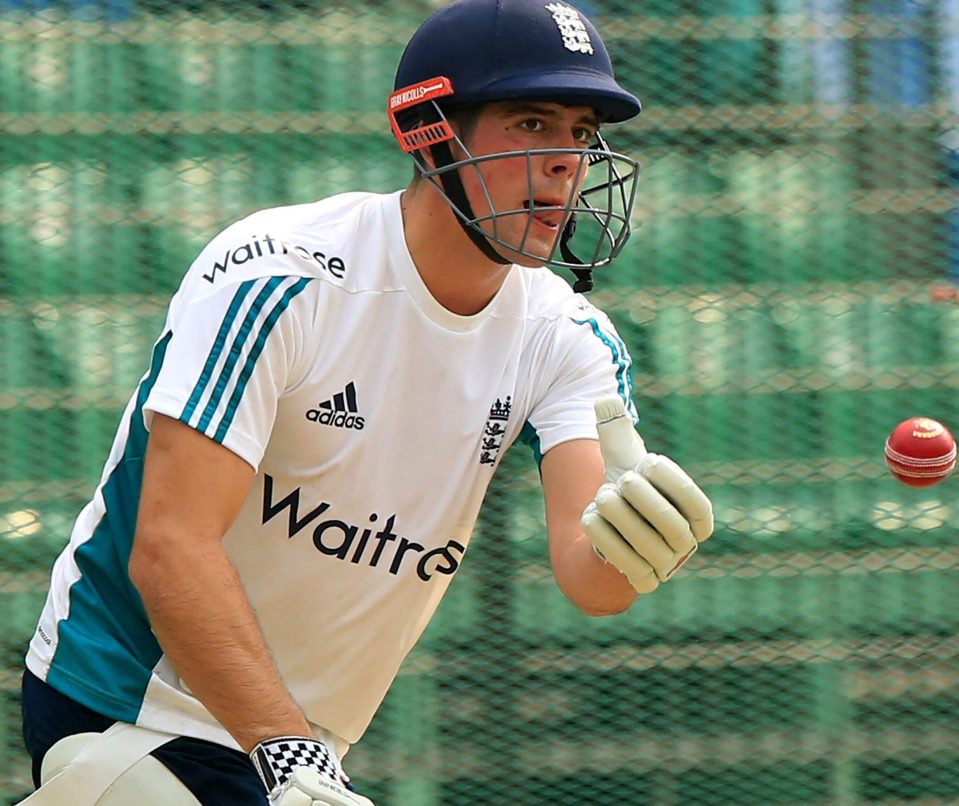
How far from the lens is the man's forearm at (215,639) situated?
7.34 feet

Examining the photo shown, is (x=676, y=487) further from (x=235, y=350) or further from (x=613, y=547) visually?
(x=235, y=350)

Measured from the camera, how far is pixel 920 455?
3.82 metres

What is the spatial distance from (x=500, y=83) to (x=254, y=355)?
618 mm

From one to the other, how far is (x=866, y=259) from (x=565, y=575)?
2.22m

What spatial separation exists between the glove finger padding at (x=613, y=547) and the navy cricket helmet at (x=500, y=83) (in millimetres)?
428

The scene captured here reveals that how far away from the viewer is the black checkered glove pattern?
2193 mm

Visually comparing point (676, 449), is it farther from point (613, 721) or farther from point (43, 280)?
point (43, 280)

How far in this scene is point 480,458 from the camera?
9.05 ft

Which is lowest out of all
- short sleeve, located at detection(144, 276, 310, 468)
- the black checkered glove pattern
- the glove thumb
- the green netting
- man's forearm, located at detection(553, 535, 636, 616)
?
the green netting

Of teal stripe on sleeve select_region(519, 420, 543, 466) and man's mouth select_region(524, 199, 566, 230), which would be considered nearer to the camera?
man's mouth select_region(524, 199, 566, 230)

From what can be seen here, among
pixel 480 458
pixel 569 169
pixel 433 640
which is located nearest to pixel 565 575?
pixel 480 458

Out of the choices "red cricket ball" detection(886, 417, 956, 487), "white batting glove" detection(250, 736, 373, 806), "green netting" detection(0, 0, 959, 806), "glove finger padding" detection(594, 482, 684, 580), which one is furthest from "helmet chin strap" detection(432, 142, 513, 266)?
"green netting" detection(0, 0, 959, 806)

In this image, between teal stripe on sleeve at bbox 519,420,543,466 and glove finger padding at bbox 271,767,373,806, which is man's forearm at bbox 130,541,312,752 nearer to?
glove finger padding at bbox 271,767,373,806

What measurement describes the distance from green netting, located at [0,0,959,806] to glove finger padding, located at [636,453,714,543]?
6.74 feet
